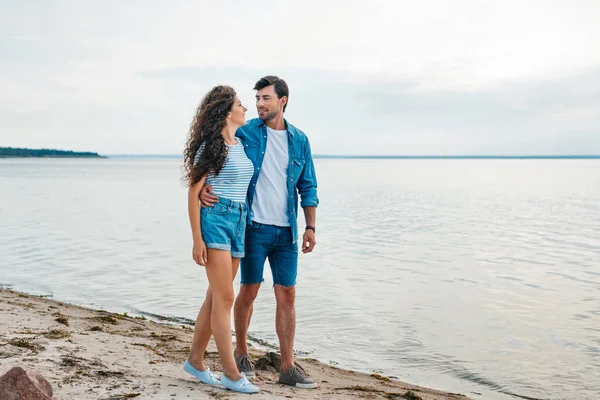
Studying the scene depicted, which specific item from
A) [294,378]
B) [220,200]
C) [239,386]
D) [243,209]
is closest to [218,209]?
[220,200]

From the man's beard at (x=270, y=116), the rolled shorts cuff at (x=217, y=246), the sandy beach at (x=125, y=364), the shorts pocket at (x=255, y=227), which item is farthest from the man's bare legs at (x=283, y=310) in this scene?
the man's beard at (x=270, y=116)

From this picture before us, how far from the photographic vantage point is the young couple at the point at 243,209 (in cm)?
411

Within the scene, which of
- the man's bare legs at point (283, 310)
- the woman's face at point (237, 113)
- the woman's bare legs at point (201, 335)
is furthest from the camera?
the man's bare legs at point (283, 310)

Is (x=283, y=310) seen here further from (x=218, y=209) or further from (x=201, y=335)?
(x=218, y=209)

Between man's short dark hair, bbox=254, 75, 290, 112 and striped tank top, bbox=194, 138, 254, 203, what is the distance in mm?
620

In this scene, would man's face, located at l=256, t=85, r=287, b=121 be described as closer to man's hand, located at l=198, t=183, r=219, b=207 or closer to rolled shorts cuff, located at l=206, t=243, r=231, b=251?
man's hand, located at l=198, t=183, r=219, b=207

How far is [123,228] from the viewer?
20141mm

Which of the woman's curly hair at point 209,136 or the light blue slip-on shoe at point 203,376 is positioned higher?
the woman's curly hair at point 209,136

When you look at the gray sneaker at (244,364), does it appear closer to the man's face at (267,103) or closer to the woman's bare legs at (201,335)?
the woman's bare legs at (201,335)

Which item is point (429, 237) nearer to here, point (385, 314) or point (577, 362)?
point (385, 314)

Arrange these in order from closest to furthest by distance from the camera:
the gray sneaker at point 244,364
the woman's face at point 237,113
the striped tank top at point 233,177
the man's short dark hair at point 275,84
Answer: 1. the striped tank top at point 233,177
2. the woman's face at point 237,113
3. the man's short dark hair at point 275,84
4. the gray sneaker at point 244,364

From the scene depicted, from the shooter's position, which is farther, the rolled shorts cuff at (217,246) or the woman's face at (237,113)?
the woman's face at (237,113)

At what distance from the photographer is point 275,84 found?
184 inches

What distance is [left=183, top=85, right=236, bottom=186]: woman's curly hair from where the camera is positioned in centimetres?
408
